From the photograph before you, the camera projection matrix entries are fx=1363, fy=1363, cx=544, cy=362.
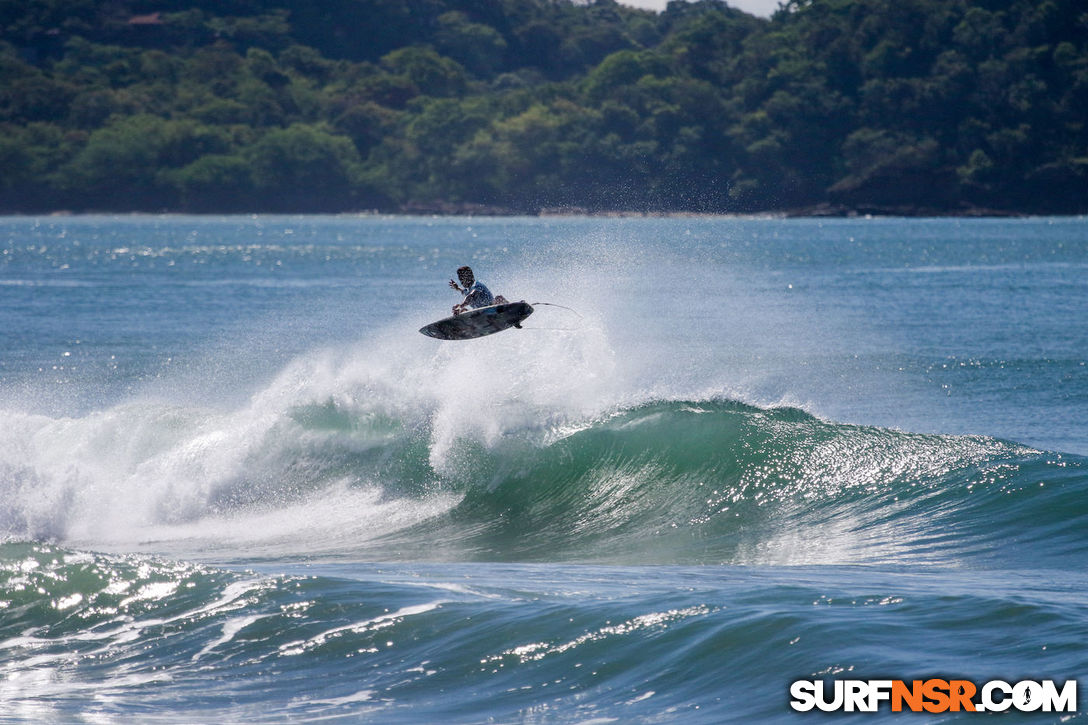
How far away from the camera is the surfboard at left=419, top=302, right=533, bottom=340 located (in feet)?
60.1

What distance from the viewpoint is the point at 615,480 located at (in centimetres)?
1908

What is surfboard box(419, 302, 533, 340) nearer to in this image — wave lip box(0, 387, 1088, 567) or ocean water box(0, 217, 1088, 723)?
ocean water box(0, 217, 1088, 723)

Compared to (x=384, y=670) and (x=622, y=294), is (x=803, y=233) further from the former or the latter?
(x=384, y=670)

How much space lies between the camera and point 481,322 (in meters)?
18.7

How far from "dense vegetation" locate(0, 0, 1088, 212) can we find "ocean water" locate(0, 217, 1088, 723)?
11413 centimetres

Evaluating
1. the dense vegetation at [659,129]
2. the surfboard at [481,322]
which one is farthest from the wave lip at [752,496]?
the dense vegetation at [659,129]

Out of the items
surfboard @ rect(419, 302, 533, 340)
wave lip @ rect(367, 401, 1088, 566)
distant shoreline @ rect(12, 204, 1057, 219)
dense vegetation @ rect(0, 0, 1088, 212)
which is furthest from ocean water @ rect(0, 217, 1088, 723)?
distant shoreline @ rect(12, 204, 1057, 219)

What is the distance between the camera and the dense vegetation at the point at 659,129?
148 metres

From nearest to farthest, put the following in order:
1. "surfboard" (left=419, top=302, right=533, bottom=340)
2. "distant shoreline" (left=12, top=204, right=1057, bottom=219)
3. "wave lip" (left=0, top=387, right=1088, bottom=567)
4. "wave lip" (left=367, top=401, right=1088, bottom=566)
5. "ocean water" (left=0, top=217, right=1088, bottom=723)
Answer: "ocean water" (left=0, top=217, right=1088, bottom=723)
"wave lip" (left=367, top=401, right=1088, bottom=566)
"wave lip" (left=0, top=387, right=1088, bottom=567)
"surfboard" (left=419, top=302, right=533, bottom=340)
"distant shoreline" (left=12, top=204, right=1057, bottom=219)

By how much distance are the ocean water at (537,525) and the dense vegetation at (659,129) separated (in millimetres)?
114134

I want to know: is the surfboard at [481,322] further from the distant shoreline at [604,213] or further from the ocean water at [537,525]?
the distant shoreline at [604,213]

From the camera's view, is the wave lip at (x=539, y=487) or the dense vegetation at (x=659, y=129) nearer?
the wave lip at (x=539, y=487)

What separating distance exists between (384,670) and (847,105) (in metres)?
148

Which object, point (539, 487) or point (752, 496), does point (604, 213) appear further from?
point (752, 496)
